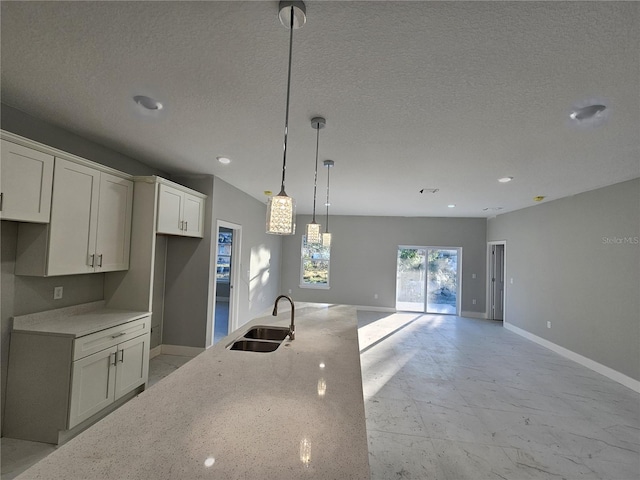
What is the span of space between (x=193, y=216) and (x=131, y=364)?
185 centimetres

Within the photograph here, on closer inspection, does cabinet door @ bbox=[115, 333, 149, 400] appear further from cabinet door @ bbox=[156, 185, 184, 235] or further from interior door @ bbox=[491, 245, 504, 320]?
interior door @ bbox=[491, 245, 504, 320]

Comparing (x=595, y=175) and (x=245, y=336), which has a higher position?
(x=595, y=175)

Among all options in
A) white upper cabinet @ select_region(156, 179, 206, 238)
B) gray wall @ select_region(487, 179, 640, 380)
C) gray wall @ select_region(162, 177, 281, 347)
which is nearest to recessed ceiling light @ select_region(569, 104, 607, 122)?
gray wall @ select_region(487, 179, 640, 380)

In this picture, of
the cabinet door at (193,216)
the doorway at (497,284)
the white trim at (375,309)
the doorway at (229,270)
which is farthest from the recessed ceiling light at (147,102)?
the doorway at (497,284)

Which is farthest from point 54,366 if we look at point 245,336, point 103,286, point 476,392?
point 476,392

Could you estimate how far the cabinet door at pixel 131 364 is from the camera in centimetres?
261

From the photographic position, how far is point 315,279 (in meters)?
7.84

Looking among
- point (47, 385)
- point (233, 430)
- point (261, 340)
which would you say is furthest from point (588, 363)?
point (47, 385)

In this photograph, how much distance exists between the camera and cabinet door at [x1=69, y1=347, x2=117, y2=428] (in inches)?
86.0

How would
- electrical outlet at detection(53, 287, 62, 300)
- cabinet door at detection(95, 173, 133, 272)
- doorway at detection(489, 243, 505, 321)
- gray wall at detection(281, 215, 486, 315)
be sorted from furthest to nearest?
gray wall at detection(281, 215, 486, 315)
doorway at detection(489, 243, 505, 321)
cabinet door at detection(95, 173, 133, 272)
electrical outlet at detection(53, 287, 62, 300)

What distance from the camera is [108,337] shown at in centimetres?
248

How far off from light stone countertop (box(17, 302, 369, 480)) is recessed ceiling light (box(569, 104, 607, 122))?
2.30 meters

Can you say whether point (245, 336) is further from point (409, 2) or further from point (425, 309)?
point (425, 309)

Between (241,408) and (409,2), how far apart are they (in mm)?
1831
